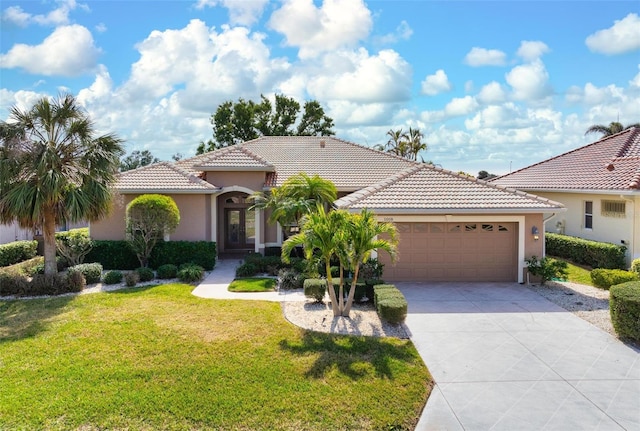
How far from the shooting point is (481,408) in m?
6.50

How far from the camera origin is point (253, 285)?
1423 cm

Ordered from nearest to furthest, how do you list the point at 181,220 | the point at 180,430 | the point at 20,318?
the point at 180,430
the point at 20,318
the point at 181,220

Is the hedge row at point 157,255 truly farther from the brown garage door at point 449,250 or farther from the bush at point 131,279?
the brown garage door at point 449,250

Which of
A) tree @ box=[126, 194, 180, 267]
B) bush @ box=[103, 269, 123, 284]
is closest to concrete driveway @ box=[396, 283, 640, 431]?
tree @ box=[126, 194, 180, 267]

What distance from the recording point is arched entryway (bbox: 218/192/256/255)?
19.9 metres

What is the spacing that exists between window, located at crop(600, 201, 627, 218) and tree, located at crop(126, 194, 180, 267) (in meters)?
17.6

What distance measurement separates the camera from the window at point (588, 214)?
62.0 ft

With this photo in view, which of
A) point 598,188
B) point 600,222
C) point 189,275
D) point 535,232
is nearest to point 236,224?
point 189,275

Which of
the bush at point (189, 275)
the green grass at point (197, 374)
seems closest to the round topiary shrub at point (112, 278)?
the bush at point (189, 275)

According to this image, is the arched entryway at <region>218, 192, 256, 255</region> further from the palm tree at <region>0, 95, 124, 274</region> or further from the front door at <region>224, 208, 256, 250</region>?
the palm tree at <region>0, 95, 124, 274</region>

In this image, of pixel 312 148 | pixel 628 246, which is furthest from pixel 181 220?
pixel 628 246

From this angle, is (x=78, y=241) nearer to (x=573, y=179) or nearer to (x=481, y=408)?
(x=481, y=408)

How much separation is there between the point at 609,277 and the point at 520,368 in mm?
7869

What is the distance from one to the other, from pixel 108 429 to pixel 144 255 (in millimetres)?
11068
